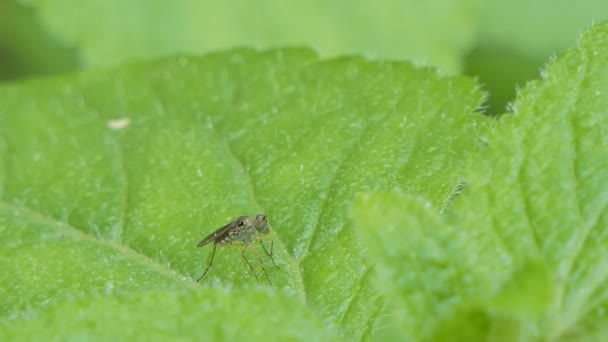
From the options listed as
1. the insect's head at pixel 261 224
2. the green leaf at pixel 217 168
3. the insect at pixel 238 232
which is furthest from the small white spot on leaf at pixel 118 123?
the insect's head at pixel 261 224

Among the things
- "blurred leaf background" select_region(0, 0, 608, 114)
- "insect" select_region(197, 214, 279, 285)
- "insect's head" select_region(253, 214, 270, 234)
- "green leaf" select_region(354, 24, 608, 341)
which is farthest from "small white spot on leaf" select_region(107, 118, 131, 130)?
"green leaf" select_region(354, 24, 608, 341)

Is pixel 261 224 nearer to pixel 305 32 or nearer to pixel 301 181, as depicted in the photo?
pixel 301 181

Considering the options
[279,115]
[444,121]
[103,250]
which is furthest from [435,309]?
[279,115]

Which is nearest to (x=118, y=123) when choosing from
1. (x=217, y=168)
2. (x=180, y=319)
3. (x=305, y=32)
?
A: (x=217, y=168)

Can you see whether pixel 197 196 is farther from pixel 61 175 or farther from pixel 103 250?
pixel 61 175

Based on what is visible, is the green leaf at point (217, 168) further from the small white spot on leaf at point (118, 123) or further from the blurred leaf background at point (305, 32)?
the blurred leaf background at point (305, 32)

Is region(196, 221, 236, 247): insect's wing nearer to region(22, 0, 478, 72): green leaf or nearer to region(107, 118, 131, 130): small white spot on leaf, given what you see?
region(107, 118, 131, 130): small white spot on leaf

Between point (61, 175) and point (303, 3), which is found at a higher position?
point (303, 3)
